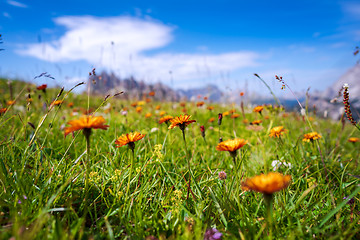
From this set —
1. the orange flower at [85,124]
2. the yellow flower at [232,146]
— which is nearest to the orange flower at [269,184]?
the yellow flower at [232,146]

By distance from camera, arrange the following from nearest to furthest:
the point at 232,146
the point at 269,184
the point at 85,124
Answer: the point at 269,184 → the point at 85,124 → the point at 232,146

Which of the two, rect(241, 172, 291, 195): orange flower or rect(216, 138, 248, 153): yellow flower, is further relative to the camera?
rect(216, 138, 248, 153): yellow flower

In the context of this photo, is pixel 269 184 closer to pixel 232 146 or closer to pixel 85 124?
pixel 232 146

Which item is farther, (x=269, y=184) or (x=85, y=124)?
(x=85, y=124)

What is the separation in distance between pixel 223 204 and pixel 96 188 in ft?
2.93

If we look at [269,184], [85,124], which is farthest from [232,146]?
[85,124]

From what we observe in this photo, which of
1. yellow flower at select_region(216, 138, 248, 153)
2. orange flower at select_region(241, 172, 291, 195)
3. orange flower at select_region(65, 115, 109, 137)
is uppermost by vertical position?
orange flower at select_region(65, 115, 109, 137)

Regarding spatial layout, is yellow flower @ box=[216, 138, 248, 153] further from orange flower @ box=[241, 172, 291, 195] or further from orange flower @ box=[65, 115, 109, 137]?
orange flower @ box=[65, 115, 109, 137]

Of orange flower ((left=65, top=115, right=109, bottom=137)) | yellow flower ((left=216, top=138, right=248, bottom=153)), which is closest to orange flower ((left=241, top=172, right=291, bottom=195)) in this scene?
yellow flower ((left=216, top=138, right=248, bottom=153))

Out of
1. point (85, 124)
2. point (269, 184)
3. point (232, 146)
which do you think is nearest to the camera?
point (269, 184)

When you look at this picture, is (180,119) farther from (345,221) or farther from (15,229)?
(345,221)

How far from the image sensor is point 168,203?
152 centimetres

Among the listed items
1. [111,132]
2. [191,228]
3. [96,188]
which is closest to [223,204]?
[191,228]

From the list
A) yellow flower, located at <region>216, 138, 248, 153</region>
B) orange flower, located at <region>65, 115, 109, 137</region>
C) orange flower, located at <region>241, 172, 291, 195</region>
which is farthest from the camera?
yellow flower, located at <region>216, 138, 248, 153</region>
